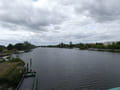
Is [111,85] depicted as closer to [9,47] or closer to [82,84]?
[82,84]

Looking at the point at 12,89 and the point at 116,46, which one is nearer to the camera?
the point at 12,89

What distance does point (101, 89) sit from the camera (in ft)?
53.4

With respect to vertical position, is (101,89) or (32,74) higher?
(32,74)

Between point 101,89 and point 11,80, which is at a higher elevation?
point 11,80

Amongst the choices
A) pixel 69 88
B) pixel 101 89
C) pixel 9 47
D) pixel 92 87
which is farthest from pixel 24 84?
pixel 9 47

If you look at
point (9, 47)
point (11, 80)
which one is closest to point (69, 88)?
point (11, 80)

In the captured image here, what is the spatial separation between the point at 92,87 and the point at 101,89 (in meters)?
1.57

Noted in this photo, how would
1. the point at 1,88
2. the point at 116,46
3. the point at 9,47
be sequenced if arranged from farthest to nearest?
the point at 9,47, the point at 116,46, the point at 1,88

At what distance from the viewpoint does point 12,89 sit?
14.8 meters

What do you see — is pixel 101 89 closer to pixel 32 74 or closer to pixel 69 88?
pixel 69 88

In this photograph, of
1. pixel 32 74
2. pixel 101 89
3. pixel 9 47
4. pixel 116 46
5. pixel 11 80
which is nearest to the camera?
pixel 101 89

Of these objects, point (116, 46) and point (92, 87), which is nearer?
point (92, 87)

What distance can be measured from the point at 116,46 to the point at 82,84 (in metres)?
110

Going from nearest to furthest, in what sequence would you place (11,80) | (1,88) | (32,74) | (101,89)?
(1,88), (101,89), (11,80), (32,74)
